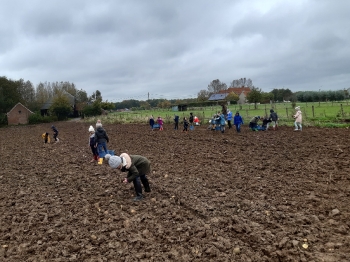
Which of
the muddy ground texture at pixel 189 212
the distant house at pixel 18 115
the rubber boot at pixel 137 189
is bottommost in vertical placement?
the muddy ground texture at pixel 189 212

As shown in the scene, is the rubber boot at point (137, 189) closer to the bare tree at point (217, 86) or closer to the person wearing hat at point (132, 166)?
the person wearing hat at point (132, 166)

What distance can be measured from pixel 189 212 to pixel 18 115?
73.9 m

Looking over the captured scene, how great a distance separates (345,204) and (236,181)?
2.95m

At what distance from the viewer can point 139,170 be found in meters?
7.64

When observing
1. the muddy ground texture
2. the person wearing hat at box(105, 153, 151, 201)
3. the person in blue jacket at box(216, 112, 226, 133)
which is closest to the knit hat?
the person wearing hat at box(105, 153, 151, 201)

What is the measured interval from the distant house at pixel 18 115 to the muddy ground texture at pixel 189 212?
65.4 m

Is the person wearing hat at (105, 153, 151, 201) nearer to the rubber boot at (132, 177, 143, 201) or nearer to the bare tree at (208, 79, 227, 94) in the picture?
the rubber boot at (132, 177, 143, 201)

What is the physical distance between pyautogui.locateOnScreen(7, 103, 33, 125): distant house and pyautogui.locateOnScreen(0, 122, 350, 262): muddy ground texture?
65.4 m

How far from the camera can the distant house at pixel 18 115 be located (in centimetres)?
6900

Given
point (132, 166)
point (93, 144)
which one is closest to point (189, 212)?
point (132, 166)

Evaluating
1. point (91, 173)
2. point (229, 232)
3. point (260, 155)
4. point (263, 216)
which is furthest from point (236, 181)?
point (91, 173)

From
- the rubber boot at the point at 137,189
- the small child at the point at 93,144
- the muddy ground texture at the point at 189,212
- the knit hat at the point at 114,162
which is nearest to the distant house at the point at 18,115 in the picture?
the small child at the point at 93,144

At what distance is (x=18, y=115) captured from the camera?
7012 centimetres

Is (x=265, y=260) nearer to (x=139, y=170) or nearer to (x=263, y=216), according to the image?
(x=263, y=216)
